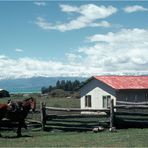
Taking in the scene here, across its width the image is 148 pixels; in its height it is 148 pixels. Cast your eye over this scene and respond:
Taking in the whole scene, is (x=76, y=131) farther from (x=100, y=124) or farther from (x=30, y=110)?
(x=30, y=110)

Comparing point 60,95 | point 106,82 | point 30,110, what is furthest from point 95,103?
point 60,95

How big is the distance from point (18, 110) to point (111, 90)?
2414cm

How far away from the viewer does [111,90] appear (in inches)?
1838

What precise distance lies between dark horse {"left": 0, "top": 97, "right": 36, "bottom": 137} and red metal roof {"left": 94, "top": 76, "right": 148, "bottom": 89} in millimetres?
23171

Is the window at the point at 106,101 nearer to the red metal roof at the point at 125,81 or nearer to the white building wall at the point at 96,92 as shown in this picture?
the white building wall at the point at 96,92

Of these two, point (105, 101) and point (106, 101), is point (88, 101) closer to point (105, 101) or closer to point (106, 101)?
point (105, 101)

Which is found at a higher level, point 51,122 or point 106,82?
point 106,82

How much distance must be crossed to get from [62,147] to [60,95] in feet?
310

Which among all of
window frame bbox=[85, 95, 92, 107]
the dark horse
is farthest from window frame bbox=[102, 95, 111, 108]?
the dark horse

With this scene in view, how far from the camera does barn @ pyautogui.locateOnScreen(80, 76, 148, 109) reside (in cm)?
4619

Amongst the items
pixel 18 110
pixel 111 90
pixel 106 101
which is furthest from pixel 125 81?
pixel 18 110

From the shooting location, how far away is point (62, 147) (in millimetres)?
18156

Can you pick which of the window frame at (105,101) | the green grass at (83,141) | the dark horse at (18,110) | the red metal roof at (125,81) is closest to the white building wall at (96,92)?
the window frame at (105,101)

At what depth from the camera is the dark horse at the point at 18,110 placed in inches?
908
